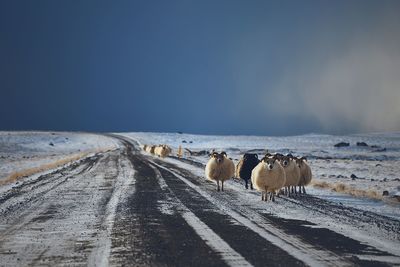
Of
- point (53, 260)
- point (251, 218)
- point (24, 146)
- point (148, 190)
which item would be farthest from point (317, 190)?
point (24, 146)

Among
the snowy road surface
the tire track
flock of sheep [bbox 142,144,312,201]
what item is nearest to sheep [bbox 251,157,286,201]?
flock of sheep [bbox 142,144,312,201]

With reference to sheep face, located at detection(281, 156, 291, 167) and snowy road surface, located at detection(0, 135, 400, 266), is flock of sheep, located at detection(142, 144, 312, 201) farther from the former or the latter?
snowy road surface, located at detection(0, 135, 400, 266)

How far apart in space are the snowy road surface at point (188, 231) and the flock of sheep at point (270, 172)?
74cm

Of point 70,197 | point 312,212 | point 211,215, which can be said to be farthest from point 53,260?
point 70,197

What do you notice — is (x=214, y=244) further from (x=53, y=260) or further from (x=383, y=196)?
(x=383, y=196)

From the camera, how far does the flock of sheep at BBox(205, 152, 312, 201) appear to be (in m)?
19.0

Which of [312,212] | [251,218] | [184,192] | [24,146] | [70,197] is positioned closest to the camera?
[251,218]

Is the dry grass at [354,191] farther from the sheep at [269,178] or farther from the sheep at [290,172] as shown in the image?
the sheep at [269,178]

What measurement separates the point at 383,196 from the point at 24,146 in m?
98.2

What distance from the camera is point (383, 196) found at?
2028 centimetres

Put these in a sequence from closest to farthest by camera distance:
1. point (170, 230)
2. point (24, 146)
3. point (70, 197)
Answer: point (170, 230) < point (70, 197) < point (24, 146)

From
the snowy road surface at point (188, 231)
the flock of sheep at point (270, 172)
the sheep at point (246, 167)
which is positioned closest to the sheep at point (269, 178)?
the flock of sheep at point (270, 172)

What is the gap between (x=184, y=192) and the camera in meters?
21.2

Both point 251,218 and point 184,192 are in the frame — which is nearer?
point 251,218
